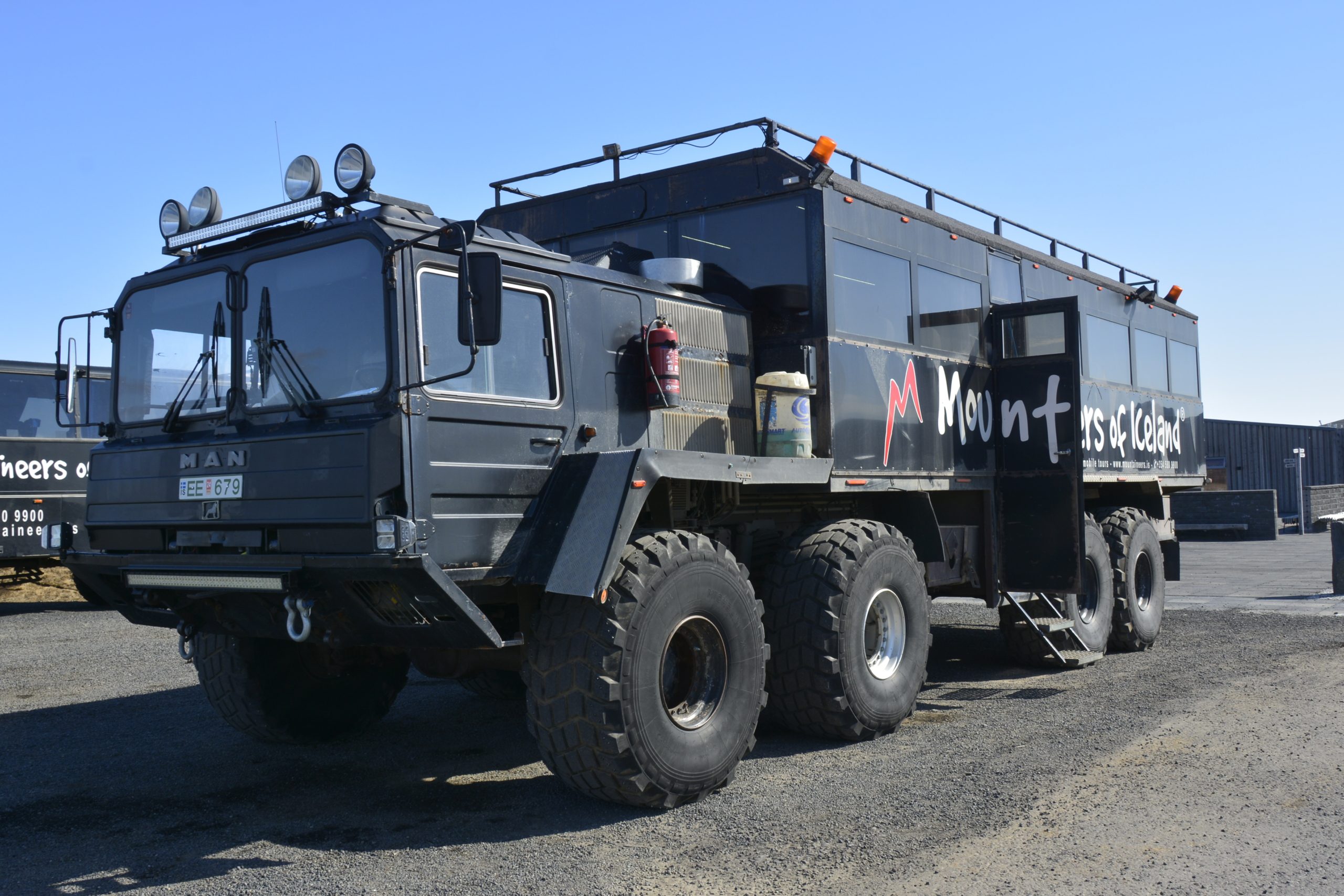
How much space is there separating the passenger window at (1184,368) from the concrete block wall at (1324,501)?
21725mm

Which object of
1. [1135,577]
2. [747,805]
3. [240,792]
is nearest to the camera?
[747,805]

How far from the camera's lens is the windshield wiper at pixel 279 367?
5.27 meters

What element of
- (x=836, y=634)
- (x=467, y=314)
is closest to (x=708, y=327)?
(x=836, y=634)

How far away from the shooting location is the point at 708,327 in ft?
23.0

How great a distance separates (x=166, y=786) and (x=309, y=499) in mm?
2366

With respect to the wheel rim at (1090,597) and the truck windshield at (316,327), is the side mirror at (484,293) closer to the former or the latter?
the truck windshield at (316,327)

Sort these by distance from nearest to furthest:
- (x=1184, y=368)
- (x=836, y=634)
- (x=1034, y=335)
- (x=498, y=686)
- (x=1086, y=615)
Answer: (x=836, y=634) < (x=498, y=686) < (x=1034, y=335) < (x=1086, y=615) < (x=1184, y=368)

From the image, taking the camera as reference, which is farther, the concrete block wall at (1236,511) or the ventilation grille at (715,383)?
the concrete block wall at (1236,511)

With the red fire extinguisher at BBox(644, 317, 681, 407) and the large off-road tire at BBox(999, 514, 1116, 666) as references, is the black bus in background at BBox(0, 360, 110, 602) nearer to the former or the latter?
the red fire extinguisher at BBox(644, 317, 681, 407)

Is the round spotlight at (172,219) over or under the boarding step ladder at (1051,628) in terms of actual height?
over

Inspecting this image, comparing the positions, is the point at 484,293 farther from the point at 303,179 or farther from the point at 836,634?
the point at 836,634

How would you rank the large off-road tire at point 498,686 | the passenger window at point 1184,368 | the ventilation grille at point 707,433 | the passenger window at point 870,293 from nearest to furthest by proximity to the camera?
the ventilation grille at point 707,433 → the passenger window at point 870,293 → the large off-road tire at point 498,686 → the passenger window at point 1184,368

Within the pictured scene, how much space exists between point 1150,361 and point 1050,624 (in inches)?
177

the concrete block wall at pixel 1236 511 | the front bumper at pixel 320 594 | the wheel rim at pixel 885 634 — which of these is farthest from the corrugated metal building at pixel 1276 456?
the front bumper at pixel 320 594
